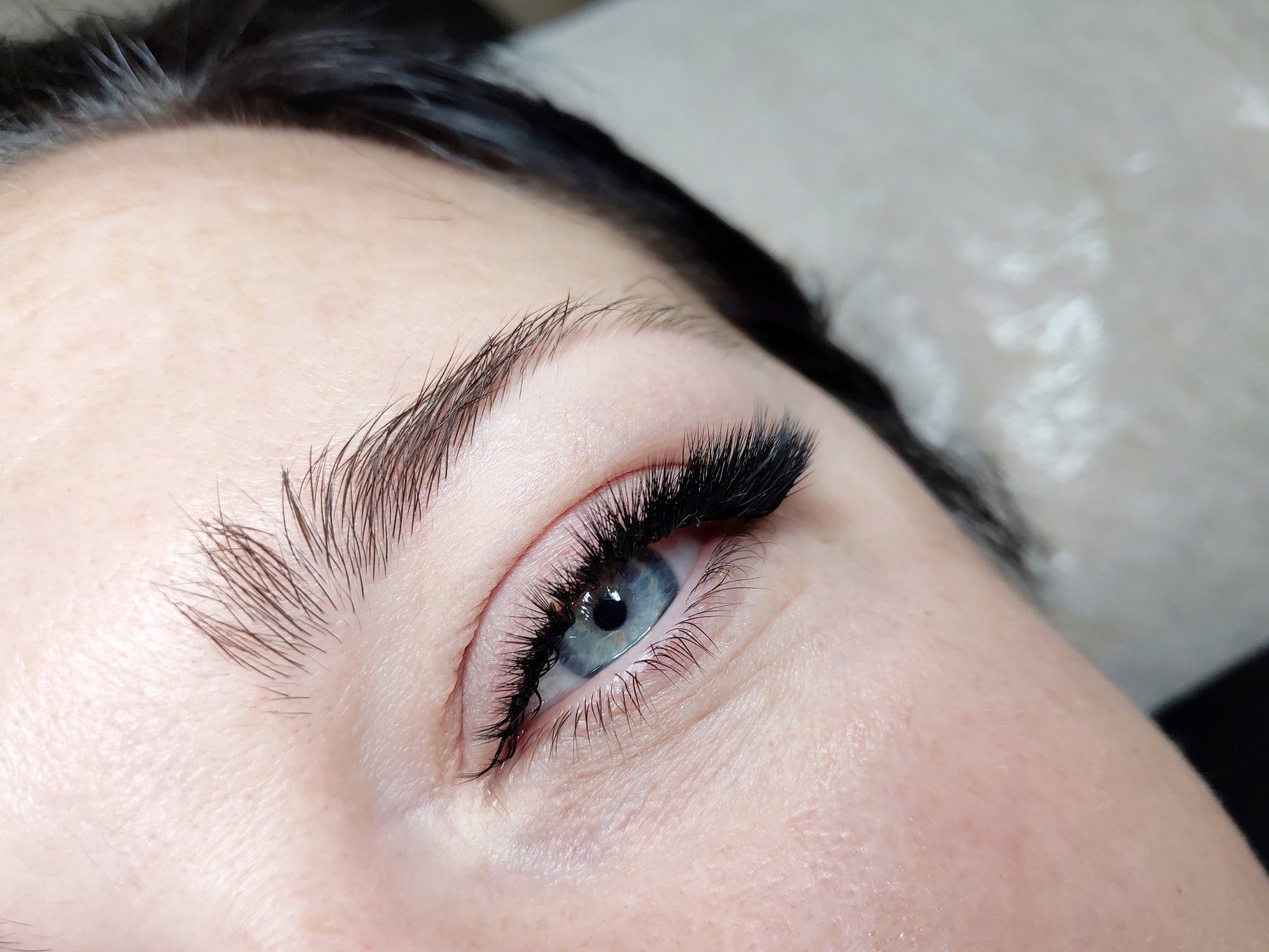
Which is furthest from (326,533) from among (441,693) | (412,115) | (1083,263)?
(1083,263)

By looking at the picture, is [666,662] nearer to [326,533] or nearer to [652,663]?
[652,663]

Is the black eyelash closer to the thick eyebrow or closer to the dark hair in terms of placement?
the thick eyebrow

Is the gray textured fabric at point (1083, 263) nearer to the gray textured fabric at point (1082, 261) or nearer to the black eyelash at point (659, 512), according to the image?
the gray textured fabric at point (1082, 261)

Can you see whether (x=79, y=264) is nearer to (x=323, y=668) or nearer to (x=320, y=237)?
(x=320, y=237)

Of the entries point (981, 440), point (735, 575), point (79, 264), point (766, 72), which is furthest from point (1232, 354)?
point (79, 264)

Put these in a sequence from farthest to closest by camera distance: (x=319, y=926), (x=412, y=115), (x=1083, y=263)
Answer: (x=1083, y=263) → (x=412, y=115) → (x=319, y=926)

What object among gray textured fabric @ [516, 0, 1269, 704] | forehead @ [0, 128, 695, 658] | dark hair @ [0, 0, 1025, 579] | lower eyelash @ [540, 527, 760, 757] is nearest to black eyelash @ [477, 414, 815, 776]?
lower eyelash @ [540, 527, 760, 757]

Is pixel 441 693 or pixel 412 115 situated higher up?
pixel 412 115
